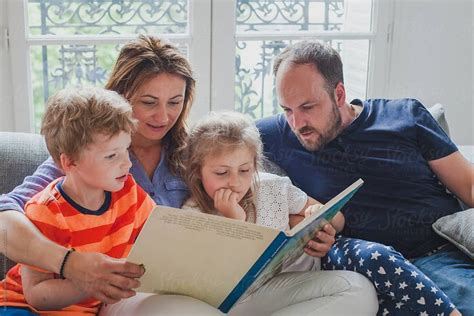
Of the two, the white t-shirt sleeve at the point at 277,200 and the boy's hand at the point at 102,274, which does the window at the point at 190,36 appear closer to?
the white t-shirt sleeve at the point at 277,200

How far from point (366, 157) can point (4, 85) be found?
1.35 m

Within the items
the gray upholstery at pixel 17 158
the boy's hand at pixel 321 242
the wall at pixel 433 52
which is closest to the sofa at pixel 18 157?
the gray upholstery at pixel 17 158

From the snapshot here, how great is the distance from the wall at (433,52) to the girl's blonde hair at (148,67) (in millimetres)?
1262

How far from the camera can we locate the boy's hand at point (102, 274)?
55.6 inches

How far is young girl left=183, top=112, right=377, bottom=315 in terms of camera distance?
5.35 feet

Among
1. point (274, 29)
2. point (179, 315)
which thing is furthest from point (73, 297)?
point (274, 29)

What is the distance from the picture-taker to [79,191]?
1.56 m

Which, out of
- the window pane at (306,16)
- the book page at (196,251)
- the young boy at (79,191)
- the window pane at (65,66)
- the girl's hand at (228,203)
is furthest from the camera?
the window pane at (306,16)

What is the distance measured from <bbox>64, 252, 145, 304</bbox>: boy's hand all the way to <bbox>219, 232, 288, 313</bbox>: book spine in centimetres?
21

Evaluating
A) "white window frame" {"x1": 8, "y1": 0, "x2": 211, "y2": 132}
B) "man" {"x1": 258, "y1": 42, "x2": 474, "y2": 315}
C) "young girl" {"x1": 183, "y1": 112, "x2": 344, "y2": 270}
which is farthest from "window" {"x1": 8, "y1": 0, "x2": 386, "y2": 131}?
"young girl" {"x1": 183, "y1": 112, "x2": 344, "y2": 270}

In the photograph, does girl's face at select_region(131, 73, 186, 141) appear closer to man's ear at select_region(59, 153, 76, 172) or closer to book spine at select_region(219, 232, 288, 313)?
man's ear at select_region(59, 153, 76, 172)

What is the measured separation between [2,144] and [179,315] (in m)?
0.77

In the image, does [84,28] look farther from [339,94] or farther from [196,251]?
[196,251]

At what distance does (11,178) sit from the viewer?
1.83m
